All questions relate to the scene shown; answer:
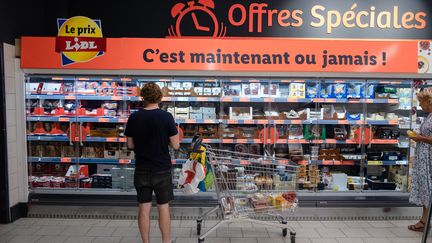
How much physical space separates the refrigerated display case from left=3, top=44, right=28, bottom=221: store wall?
0.14 meters

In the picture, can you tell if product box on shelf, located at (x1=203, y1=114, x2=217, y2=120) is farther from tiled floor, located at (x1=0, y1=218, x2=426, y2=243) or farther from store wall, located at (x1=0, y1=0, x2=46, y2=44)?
store wall, located at (x1=0, y1=0, x2=46, y2=44)

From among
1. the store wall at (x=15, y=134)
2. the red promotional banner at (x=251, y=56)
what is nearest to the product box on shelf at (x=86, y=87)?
the red promotional banner at (x=251, y=56)

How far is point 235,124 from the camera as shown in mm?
4816

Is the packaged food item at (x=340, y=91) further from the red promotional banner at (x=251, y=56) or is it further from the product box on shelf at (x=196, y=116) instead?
the product box on shelf at (x=196, y=116)

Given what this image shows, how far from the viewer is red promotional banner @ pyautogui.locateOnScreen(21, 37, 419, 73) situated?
4.22 m

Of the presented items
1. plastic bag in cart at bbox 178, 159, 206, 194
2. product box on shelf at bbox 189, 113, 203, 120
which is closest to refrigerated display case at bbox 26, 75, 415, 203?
product box on shelf at bbox 189, 113, 203, 120

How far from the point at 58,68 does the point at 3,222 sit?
1966 mm

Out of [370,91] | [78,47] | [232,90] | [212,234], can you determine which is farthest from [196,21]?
[212,234]

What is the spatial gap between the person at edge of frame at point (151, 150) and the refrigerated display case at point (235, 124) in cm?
135

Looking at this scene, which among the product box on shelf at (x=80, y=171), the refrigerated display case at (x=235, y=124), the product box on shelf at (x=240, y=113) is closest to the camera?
the refrigerated display case at (x=235, y=124)

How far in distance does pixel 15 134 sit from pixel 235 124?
2.84 meters

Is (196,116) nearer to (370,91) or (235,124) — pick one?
(235,124)

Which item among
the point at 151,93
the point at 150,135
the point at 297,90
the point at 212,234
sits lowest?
the point at 212,234

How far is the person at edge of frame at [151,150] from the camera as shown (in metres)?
3.07
